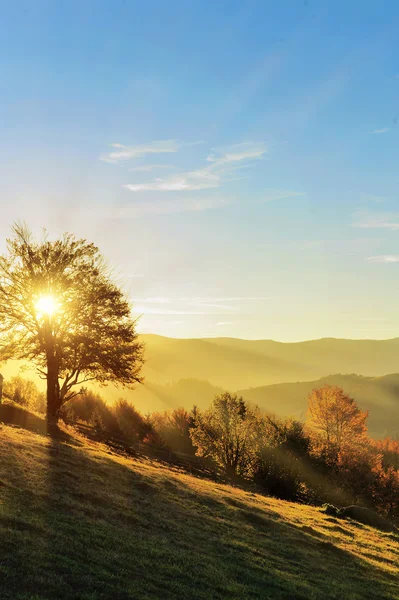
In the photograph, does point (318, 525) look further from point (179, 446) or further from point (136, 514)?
point (179, 446)

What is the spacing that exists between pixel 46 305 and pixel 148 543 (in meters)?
26.4

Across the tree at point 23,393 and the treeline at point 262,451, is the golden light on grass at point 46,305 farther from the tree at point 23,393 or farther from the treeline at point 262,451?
the treeline at point 262,451

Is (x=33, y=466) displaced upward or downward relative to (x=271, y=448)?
upward

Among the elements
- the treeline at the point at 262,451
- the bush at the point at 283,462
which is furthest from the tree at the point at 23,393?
the bush at the point at 283,462

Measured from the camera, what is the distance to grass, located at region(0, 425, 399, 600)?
11.4 meters

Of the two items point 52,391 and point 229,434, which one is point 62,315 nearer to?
point 52,391

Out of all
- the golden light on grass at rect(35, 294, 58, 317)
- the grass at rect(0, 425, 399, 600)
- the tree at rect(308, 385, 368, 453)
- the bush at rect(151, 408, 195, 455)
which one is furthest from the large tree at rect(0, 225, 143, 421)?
the tree at rect(308, 385, 368, 453)

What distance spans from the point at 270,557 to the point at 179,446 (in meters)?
55.6

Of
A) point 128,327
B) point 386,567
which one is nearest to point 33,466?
point 386,567

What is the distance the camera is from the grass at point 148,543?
37.5 feet

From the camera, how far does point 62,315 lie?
38.7 meters

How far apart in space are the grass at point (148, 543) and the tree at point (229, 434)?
2943 cm

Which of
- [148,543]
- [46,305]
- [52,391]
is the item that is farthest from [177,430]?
[148,543]

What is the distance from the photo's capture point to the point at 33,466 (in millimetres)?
20984
